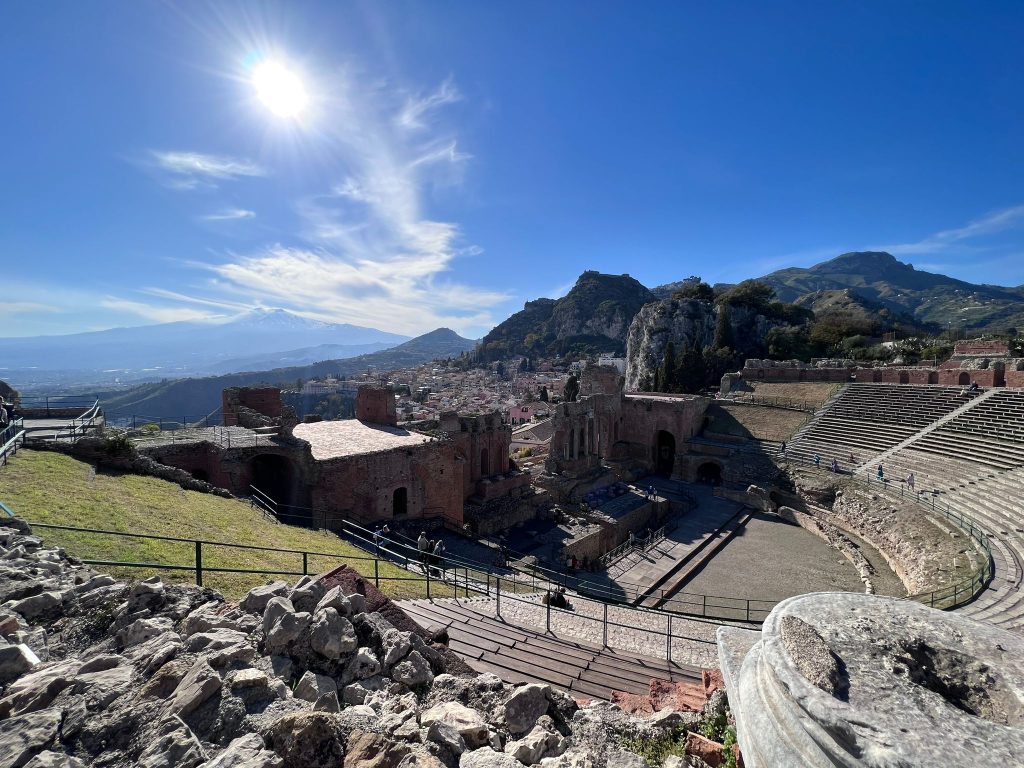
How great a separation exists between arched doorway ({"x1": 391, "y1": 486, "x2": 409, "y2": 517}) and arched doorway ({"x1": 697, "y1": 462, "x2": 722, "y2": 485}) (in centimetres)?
2034

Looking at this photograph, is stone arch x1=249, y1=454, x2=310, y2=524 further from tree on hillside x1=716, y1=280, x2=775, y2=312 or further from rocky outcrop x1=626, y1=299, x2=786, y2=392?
tree on hillside x1=716, y1=280, x2=775, y2=312

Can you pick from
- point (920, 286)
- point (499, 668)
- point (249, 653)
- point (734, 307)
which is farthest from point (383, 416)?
point (920, 286)

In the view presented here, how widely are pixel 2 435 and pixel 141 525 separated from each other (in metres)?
5.82

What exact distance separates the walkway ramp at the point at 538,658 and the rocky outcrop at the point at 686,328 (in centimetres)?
5105

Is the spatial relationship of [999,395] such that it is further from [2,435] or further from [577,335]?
[577,335]

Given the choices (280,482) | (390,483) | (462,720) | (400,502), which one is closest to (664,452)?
(400,502)

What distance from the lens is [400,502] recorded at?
16.3m

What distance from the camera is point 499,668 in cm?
602

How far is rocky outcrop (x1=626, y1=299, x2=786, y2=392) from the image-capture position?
5822 centimetres

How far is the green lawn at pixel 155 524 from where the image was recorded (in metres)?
6.55

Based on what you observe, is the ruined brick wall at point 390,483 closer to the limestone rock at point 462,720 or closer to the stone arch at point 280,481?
the stone arch at point 280,481

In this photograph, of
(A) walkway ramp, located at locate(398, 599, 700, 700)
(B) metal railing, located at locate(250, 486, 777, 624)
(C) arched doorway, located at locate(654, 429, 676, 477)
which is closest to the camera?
(A) walkway ramp, located at locate(398, 599, 700, 700)

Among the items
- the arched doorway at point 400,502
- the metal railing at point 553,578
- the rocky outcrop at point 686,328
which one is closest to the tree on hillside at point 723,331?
the rocky outcrop at point 686,328

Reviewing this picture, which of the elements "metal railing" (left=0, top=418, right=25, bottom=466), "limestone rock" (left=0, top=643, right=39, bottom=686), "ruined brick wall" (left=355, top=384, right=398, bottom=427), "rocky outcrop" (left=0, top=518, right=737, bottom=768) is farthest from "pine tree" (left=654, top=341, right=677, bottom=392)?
"limestone rock" (left=0, top=643, right=39, bottom=686)
